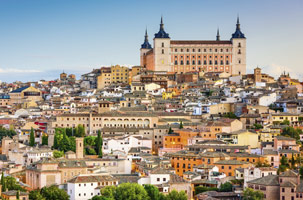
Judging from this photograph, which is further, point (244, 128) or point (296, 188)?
point (244, 128)

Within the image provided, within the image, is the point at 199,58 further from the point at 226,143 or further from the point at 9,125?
the point at 226,143

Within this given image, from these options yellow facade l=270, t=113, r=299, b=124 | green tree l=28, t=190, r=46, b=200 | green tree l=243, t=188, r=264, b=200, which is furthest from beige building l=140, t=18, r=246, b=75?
green tree l=243, t=188, r=264, b=200

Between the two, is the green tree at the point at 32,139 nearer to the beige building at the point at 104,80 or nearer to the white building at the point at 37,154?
the white building at the point at 37,154

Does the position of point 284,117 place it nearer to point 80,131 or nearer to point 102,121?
point 102,121

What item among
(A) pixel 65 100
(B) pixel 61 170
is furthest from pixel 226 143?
(A) pixel 65 100

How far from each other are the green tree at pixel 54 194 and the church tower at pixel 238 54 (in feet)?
196

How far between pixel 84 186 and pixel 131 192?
3.76m

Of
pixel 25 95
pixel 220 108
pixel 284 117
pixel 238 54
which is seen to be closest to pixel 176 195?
pixel 284 117

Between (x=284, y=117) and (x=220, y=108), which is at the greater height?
(x=220, y=108)

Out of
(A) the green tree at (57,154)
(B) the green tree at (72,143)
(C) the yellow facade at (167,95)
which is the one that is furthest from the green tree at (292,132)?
(C) the yellow facade at (167,95)

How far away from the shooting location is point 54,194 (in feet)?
136

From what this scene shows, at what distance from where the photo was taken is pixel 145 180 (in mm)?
44125

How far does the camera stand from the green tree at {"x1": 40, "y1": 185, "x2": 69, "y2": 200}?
4128 centimetres

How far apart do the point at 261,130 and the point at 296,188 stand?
14780mm
